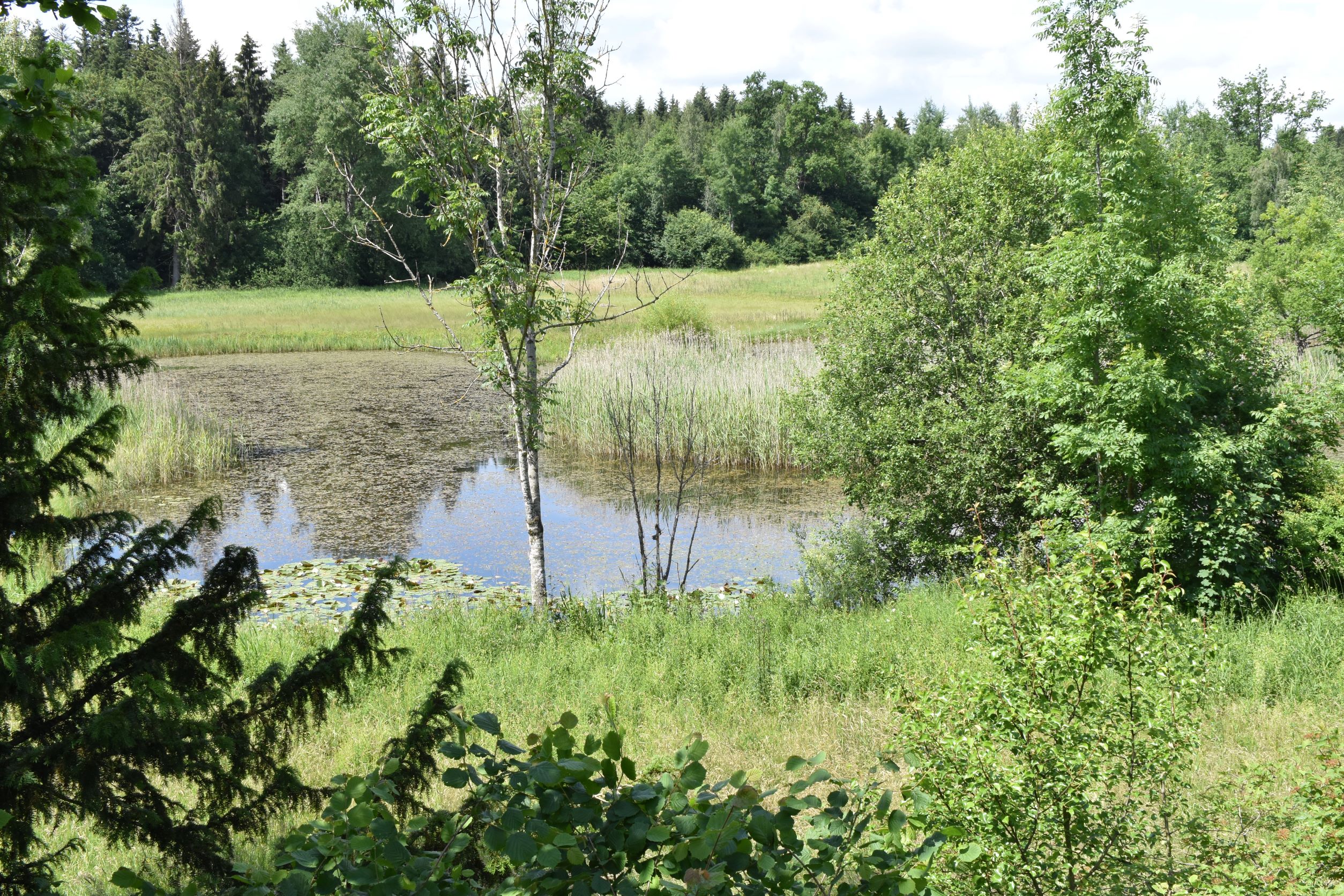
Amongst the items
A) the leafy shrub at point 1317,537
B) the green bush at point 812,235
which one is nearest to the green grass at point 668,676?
the leafy shrub at point 1317,537

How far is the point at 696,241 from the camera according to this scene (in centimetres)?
5428

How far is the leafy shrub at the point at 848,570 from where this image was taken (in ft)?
30.6

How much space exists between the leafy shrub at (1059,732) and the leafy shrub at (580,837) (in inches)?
46.1

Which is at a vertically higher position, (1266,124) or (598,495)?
(1266,124)

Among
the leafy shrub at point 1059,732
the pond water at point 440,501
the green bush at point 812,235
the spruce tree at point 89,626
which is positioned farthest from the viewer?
the green bush at point 812,235

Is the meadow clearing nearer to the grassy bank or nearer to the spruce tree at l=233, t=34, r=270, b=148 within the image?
the grassy bank

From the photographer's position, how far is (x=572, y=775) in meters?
1.86

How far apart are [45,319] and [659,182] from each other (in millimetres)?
70650

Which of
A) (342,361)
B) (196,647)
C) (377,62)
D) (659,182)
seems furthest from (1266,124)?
(196,647)

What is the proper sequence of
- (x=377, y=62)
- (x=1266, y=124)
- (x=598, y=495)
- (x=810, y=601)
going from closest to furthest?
(x=377, y=62) < (x=810, y=601) < (x=598, y=495) < (x=1266, y=124)

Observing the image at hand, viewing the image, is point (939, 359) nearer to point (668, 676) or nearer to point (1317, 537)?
point (1317, 537)

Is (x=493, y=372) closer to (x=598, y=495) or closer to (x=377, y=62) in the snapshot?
(x=377, y=62)

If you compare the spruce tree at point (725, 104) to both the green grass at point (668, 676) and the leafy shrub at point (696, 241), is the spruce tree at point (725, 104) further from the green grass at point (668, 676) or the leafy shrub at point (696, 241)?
the green grass at point (668, 676)

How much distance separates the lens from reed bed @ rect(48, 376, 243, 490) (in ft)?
46.7
